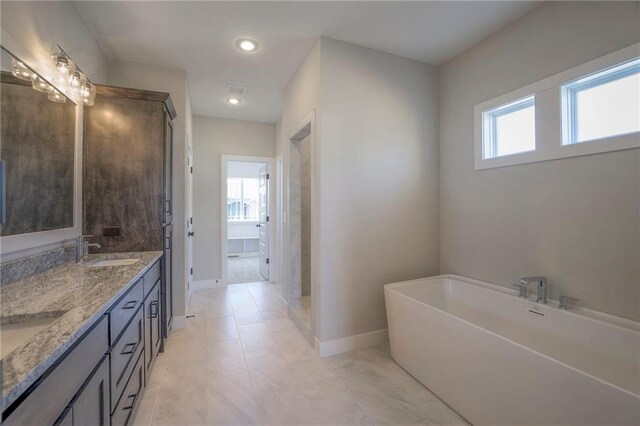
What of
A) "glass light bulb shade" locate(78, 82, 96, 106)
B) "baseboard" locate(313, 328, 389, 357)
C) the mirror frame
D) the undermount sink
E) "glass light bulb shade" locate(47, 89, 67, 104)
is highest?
"glass light bulb shade" locate(78, 82, 96, 106)

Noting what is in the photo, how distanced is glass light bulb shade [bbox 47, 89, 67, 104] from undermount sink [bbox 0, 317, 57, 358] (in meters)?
1.38

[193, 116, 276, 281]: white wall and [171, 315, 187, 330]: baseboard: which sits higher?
[193, 116, 276, 281]: white wall

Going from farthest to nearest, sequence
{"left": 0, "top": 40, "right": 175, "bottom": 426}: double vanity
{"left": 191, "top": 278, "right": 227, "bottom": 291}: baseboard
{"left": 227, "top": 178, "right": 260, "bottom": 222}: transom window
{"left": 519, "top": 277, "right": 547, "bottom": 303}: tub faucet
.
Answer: {"left": 227, "top": 178, "right": 260, "bottom": 222}: transom window → {"left": 191, "top": 278, "right": 227, "bottom": 291}: baseboard → {"left": 519, "top": 277, "right": 547, "bottom": 303}: tub faucet → {"left": 0, "top": 40, "right": 175, "bottom": 426}: double vanity

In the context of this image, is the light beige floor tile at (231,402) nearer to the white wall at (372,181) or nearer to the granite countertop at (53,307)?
the white wall at (372,181)

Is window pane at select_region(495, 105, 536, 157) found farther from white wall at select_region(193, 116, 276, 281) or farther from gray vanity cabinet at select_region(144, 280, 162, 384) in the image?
white wall at select_region(193, 116, 276, 281)

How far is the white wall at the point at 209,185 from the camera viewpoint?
4344 millimetres

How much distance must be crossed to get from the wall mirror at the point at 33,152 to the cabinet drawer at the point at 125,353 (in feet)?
2.31

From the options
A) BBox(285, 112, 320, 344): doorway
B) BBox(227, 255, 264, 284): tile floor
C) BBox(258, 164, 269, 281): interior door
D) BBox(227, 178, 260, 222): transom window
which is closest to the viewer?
BBox(285, 112, 320, 344): doorway

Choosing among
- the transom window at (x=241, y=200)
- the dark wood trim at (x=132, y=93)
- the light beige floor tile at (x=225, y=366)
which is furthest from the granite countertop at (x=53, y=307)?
the transom window at (x=241, y=200)

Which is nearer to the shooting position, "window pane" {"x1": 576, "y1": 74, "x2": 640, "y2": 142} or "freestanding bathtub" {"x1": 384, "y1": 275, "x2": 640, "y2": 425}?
"freestanding bathtub" {"x1": 384, "y1": 275, "x2": 640, "y2": 425}

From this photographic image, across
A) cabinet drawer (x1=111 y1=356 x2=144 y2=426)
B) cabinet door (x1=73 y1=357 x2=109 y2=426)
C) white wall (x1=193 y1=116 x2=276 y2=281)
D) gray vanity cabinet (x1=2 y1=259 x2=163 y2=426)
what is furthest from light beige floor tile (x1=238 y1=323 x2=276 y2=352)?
white wall (x1=193 y1=116 x2=276 y2=281)

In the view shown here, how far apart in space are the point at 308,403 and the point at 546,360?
1.36 m

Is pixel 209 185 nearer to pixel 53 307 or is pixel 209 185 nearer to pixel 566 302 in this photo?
pixel 53 307

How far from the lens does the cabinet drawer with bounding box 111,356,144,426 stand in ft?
4.29
